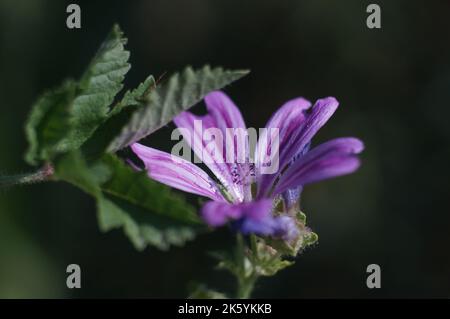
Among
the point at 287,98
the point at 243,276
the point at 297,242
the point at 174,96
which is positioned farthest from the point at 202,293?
the point at 287,98

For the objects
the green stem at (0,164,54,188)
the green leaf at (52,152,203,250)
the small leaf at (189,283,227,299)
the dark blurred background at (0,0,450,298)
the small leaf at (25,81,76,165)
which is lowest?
the small leaf at (189,283,227,299)

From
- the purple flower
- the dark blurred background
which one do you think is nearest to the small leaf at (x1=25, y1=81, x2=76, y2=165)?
the purple flower

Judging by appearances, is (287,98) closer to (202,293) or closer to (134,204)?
(202,293)

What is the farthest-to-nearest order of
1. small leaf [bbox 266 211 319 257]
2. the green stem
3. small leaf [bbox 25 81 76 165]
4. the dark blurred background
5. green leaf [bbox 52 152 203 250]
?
the dark blurred background < small leaf [bbox 266 211 319 257] < the green stem < small leaf [bbox 25 81 76 165] < green leaf [bbox 52 152 203 250]

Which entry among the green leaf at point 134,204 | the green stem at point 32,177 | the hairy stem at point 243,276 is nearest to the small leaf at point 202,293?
the hairy stem at point 243,276

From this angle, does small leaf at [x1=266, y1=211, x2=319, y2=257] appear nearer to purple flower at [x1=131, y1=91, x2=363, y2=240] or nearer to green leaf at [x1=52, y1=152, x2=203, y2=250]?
purple flower at [x1=131, y1=91, x2=363, y2=240]
